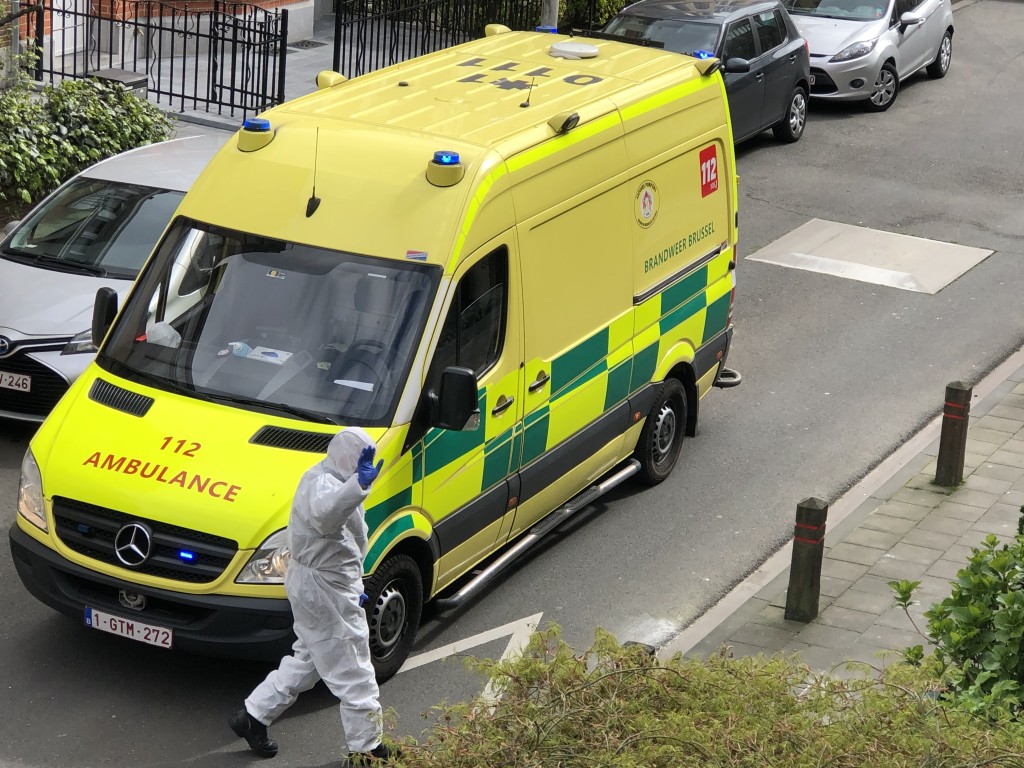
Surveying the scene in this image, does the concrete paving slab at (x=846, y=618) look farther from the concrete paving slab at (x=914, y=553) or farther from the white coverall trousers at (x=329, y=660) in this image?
the white coverall trousers at (x=329, y=660)

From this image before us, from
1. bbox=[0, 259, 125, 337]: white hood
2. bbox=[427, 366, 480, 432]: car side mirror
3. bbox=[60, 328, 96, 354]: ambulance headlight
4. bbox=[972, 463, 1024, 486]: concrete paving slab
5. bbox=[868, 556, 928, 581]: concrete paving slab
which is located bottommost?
bbox=[868, 556, 928, 581]: concrete paving slab

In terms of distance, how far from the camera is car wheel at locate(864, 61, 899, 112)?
65.3 ft

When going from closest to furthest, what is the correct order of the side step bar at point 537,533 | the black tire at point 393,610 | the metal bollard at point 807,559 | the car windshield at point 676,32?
the black tire at point 393,610 → the side step bar at point 537,533 → the metal bollard at point 807,559 → the car windshield at point 676,32

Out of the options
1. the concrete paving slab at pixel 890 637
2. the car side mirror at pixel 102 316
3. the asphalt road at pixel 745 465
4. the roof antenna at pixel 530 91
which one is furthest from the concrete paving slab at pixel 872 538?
the car side mirror at pixel 102 316

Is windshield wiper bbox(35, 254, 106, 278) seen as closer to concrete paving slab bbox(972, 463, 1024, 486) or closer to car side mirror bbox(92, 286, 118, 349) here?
car side mirror bbox(92, 286, 118, 349)

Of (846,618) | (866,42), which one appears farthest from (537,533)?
(866,42)

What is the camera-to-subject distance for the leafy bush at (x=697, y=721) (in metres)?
3.85

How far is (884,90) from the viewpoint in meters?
20.1

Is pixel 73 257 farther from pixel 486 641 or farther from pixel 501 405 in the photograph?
pixel 486 641

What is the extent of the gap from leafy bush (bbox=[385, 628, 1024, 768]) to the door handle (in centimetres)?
311

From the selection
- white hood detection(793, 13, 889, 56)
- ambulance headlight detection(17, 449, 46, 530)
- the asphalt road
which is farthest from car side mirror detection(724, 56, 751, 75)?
ambulance headlight detection(17, 449, 46, 530)

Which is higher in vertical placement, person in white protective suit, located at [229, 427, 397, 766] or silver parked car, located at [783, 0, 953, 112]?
silver parked car, located at [783, 0, 953, 112]

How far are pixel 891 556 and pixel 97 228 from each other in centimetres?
572

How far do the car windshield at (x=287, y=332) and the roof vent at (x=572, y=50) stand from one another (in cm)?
290
